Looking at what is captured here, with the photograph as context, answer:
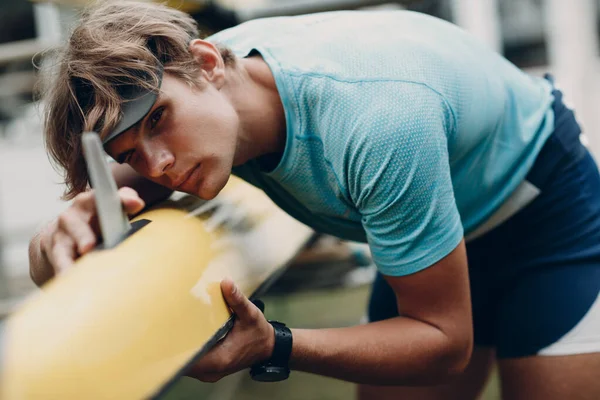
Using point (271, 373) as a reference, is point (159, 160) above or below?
above

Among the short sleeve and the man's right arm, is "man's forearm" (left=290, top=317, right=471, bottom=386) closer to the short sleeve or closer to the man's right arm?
the short sleeve

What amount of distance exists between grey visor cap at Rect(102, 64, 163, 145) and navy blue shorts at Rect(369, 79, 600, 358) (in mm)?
738

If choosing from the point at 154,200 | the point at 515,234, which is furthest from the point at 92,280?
the point at 515,234

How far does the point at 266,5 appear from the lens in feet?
8.14

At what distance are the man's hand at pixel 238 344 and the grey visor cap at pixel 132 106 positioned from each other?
0.26m

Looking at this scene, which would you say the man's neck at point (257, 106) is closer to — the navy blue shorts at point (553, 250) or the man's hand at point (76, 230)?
the man's hand at point (76, 230)

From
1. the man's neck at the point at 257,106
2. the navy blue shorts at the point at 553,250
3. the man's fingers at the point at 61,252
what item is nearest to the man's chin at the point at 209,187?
the man's neck at the point at 257,106

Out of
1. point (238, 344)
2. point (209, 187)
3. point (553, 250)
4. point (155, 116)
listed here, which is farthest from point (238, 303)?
point (553, 250)

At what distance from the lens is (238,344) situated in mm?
1007

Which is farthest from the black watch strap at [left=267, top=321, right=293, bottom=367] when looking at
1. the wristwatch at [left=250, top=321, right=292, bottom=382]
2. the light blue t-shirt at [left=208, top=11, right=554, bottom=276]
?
the light blue t-shirt at [left=208, top=11, right=554, bottom=276]

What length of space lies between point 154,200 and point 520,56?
5.12 metres

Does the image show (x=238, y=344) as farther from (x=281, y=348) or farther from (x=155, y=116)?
(x=155, y=116)

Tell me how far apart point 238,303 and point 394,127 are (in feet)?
1.11

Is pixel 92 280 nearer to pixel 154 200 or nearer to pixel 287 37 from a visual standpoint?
pixel 154 200
